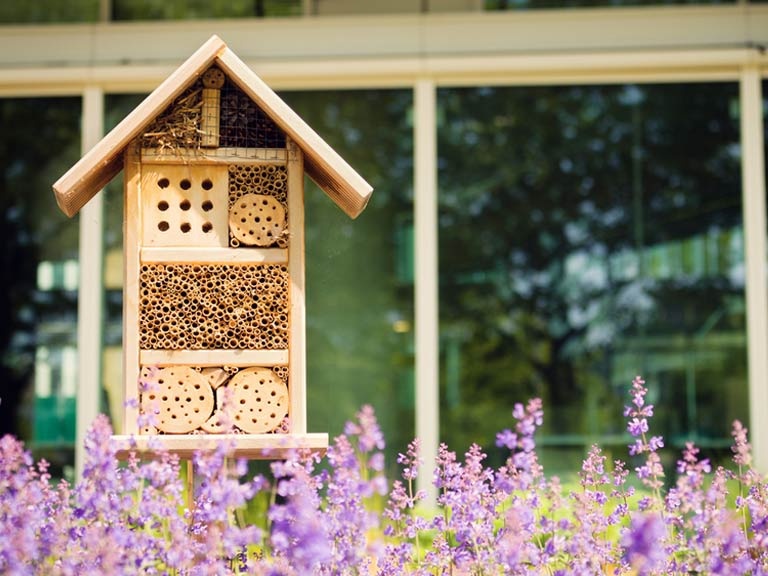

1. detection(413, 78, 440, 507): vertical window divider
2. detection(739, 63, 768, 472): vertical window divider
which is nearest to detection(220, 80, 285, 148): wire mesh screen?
detection(413, 78, 440, 507): vertical window divider

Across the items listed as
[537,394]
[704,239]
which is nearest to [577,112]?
[704,239]

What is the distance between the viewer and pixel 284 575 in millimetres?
2477

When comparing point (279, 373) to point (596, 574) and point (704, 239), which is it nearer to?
point (596, 574)

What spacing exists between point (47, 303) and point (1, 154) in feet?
3.20

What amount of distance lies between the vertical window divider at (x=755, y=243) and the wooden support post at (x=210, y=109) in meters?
4.08

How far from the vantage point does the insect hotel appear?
9.91 ft

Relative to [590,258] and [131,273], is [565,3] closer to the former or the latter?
[590,258]

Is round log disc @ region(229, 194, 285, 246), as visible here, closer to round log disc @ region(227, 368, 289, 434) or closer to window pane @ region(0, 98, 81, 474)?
round log disc @ region(227, 368, 289, 434)

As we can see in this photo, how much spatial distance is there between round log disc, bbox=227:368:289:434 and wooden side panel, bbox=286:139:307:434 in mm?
38

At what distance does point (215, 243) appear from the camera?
312cm

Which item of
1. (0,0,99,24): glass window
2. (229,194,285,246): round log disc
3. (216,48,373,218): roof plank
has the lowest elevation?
(229,194,285,246): round log disc

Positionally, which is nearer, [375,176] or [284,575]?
[284,575]

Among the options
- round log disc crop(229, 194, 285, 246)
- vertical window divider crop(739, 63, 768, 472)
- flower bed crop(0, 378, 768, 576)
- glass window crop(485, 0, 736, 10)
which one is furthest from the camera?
glass window crop(485, 0, 736, 10)

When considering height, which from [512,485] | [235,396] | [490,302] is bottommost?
[512,485]
